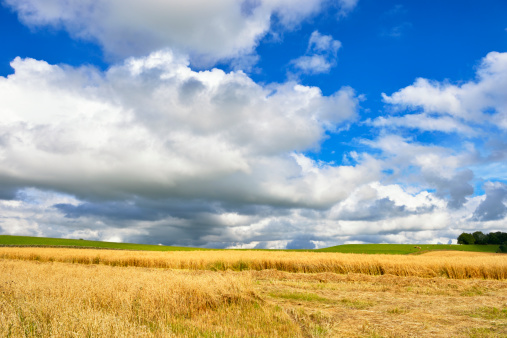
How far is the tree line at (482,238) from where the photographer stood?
3839 inches

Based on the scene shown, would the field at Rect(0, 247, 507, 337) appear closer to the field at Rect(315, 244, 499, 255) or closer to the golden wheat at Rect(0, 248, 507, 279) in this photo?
the golden wheat at Rect(0, 248, 507, 279)

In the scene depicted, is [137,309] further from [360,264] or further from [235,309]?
[360,264]

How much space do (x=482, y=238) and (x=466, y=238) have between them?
14.1 feet

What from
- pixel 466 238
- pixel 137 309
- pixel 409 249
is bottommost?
pixel 409 249

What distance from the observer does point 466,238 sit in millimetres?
104500

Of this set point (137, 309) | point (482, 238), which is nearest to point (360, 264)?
point (137, 309)

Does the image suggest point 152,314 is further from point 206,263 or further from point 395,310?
point 206,263

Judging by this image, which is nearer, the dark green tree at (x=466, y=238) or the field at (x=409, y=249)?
the field at (x=409, y=249)

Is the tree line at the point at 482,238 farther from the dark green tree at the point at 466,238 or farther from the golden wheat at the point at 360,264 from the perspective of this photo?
the golden wheat at the point at 360,264

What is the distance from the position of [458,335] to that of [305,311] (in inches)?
183

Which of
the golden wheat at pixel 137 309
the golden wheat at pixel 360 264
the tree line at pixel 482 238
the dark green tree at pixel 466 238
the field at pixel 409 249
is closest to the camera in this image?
the golden wheat at pixel 137 309

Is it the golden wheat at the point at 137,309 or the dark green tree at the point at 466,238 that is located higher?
the golden wheat at the point at 137,309

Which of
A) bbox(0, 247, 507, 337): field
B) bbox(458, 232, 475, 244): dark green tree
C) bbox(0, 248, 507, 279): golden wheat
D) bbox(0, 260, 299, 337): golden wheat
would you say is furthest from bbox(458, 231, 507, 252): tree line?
bbox(0, 260, 299, 337): golden wheat

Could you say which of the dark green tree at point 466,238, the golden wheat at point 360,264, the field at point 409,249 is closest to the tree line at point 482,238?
the dark green tree at point 466,238
